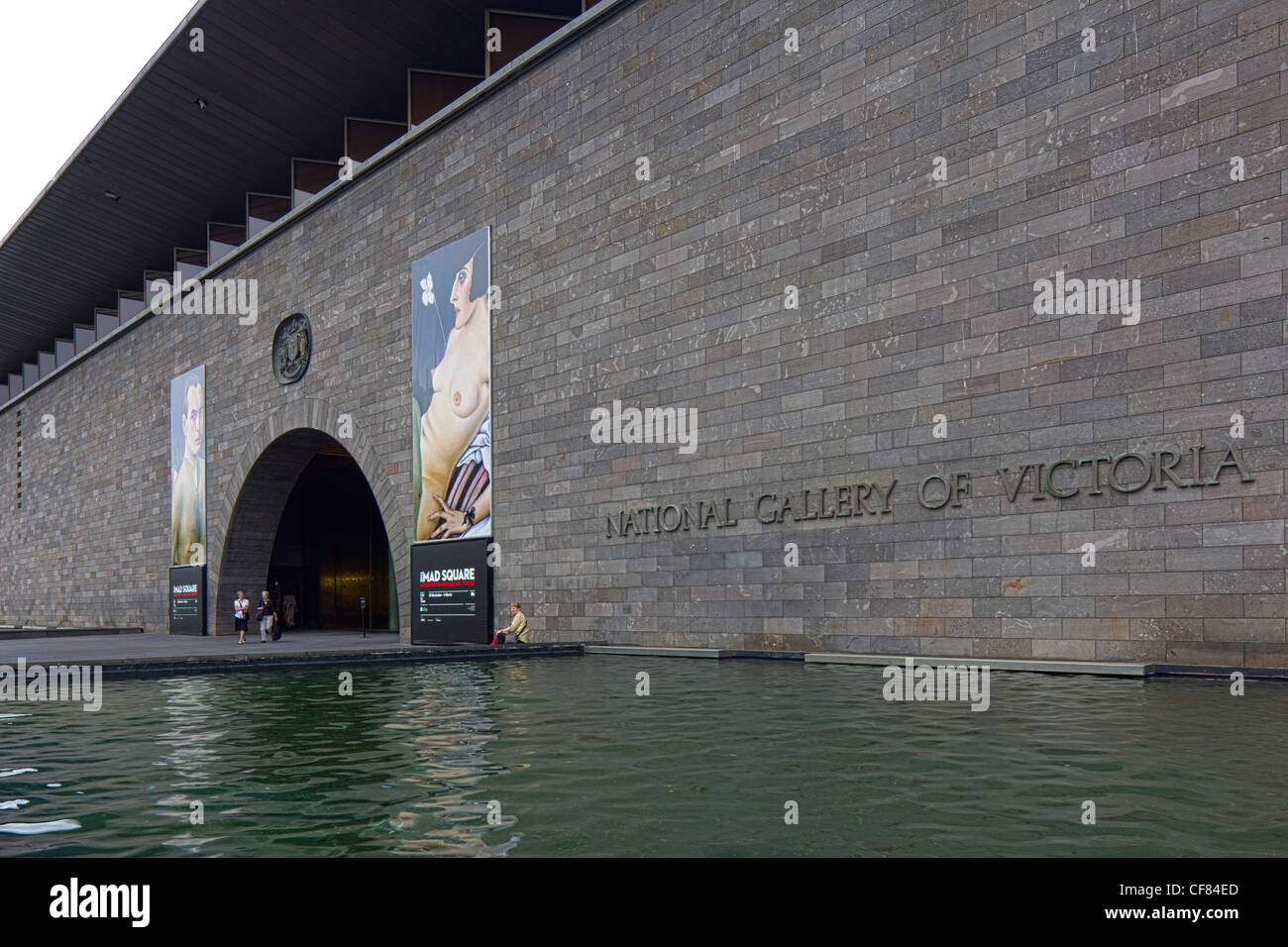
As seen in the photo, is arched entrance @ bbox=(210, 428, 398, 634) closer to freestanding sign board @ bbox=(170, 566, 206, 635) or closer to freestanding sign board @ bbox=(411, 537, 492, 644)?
freestanding sign board @ bbox=(170, 566, 206, 635)

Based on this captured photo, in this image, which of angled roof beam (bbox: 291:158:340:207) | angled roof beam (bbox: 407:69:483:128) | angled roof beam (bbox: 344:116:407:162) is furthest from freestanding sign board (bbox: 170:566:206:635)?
angled roof beam (bbox: 407:69:483:128)

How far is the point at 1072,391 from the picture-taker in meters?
12.2

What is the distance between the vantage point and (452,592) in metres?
21.2

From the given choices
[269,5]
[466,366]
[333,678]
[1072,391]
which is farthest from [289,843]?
[269,5]

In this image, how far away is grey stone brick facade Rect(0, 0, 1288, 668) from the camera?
11.2 m

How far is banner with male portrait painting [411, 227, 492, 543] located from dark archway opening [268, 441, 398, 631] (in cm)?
1561

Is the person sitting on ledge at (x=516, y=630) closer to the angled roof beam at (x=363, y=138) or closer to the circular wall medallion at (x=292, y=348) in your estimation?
the circular wall medallion at (x=292, y=348)

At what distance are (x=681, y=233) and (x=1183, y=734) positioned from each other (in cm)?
1156

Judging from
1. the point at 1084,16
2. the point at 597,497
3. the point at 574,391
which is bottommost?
the point at 597,497

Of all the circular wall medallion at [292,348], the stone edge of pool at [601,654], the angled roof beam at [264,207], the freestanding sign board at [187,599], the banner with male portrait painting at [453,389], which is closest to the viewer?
the stone edge of pool at [601,654]

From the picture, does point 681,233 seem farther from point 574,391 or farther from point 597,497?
point 597,497

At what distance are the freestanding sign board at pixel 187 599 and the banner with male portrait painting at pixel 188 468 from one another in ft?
0.94

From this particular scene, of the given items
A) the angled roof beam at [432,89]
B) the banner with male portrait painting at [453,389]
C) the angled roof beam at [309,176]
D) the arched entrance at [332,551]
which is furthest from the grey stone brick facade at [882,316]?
the arched entrance at [332,551]

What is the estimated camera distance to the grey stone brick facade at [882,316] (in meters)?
11.2
